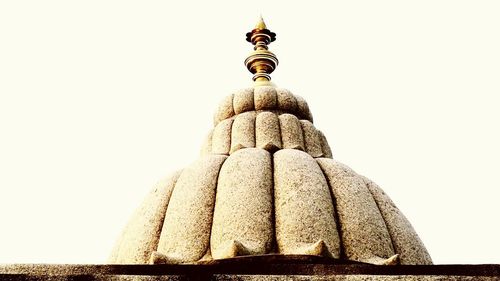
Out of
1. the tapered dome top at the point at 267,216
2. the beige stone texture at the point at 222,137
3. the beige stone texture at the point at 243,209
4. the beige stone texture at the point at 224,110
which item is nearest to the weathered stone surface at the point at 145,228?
the tapered dome top at the point at 267,216

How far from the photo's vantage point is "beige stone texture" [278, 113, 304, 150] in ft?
24.8

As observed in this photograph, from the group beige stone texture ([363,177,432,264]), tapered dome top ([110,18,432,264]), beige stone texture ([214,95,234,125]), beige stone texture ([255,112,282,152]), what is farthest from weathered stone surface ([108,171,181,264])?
beige stone texture ([363,177,432,264])

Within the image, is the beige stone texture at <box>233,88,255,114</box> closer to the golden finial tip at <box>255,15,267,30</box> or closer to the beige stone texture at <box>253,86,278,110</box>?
the beige stone texture at <box>253,86,278,110</box>

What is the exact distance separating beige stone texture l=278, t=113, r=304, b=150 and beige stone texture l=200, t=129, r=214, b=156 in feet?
3.66

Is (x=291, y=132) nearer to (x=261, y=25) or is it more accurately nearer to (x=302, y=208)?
(x=302, y=208)

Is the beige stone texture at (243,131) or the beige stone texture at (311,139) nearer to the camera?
the beige stone texture at (243,131)

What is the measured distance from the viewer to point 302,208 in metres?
5.64

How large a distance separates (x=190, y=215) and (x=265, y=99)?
294 cm

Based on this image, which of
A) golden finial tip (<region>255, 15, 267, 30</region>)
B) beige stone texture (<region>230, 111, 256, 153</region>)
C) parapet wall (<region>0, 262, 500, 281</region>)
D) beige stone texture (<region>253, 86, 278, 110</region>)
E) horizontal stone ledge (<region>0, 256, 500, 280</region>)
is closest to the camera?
parapet wall (<region>0, 262, 500, 281</region>)

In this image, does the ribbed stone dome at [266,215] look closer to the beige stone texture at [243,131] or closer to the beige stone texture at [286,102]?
the beige stone texture at [243,131]

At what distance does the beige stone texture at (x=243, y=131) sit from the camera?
751 cm

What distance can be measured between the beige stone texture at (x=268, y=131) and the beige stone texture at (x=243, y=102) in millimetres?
327

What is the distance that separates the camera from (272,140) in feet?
24.6

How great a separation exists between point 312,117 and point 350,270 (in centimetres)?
557
